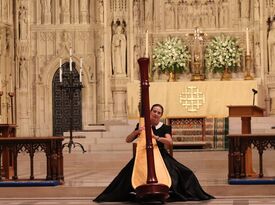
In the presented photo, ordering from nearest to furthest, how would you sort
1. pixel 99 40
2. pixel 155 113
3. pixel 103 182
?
1. pixel 155 113
2. pixel 103 182
3. pixel 99 40

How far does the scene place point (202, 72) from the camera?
23344mm

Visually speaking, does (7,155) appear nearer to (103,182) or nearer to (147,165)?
(103,182)

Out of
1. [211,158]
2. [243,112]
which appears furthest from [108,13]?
[243,112]

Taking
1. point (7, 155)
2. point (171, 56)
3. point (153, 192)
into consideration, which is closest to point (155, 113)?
point (153, 192)

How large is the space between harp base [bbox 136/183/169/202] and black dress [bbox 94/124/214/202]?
38 centimetres

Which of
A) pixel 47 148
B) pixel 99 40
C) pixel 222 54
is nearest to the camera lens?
pixel 47 148

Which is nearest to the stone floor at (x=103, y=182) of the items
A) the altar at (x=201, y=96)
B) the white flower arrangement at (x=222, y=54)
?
the altar at (x=201, y=96)

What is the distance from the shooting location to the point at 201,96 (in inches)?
859

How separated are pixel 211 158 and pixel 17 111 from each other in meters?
9.41

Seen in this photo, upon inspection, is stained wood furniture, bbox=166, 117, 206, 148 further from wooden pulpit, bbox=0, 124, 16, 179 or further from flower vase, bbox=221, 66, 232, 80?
wooden pulpit, bbox=0, 124, 16, 179

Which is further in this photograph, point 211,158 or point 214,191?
point 211,158

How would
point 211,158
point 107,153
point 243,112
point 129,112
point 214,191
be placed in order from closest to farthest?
point 214,191, point 243,112, point 211,158, point 107,153, point 129,112

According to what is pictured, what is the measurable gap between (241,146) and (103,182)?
7.13 feet

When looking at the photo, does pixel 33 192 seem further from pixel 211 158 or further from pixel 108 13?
pixel 108 13
